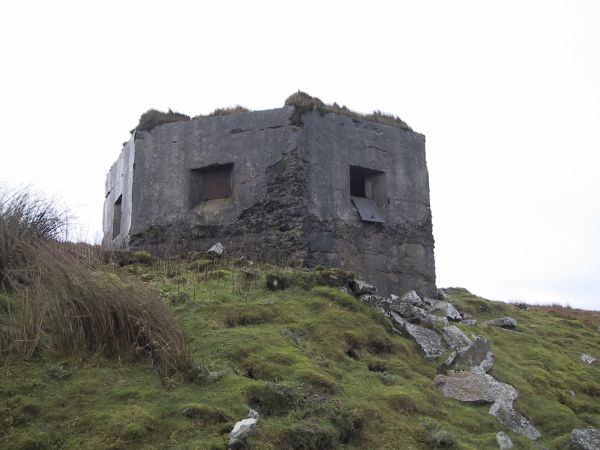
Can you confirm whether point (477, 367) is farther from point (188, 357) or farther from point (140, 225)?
point (140, 225)

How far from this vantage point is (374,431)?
6164 mm

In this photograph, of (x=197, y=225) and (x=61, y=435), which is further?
(x=197, y=225)

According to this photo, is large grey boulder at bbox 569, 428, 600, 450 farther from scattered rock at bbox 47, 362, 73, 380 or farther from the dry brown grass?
the dry brown grass

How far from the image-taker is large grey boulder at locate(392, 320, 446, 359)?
28.6ft

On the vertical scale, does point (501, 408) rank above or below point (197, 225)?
below

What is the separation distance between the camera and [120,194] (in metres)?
14.2

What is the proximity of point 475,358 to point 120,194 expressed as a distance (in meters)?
8.64

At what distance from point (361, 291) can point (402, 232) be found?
360 centimetres

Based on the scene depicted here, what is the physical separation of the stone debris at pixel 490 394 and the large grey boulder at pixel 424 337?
1.60 feet

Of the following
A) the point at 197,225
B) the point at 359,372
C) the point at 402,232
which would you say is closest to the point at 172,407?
Result: the point at 359,372

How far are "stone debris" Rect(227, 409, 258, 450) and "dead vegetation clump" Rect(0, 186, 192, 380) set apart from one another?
98cm

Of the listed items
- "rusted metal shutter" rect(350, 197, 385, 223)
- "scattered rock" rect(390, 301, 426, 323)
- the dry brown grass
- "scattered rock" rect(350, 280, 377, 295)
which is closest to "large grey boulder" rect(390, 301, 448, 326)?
"scattered rock" rect(390, 301, 426, 323)

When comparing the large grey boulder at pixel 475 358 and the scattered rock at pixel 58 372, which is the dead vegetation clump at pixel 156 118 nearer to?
the large grey boulder at pixel 475 358

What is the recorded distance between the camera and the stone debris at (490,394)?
7473mm
